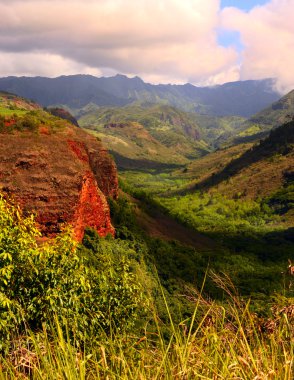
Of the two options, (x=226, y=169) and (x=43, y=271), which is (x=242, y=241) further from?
(x=226, y=169)

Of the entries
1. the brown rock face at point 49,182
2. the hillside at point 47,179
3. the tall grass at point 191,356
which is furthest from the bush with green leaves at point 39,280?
the brown rock face at point 49,182

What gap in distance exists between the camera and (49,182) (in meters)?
33.4

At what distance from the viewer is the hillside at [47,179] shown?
3183 centimetres

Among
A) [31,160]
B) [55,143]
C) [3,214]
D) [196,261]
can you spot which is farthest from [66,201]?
[196,261]

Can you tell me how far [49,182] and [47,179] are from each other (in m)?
0.34

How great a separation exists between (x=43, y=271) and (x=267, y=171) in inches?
6394

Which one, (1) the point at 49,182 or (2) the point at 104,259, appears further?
(1) the point at 49,182

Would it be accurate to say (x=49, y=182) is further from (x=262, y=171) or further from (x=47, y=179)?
Answer: (x=262, y=171)

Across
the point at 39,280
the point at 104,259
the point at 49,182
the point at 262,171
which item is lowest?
the point at 262,171

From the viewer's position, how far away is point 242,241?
9781 cm

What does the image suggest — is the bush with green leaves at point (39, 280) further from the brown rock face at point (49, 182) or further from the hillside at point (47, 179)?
the brown rock face at point (49, 182)

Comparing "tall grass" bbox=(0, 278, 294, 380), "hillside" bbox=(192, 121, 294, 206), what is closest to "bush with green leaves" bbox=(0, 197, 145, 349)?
"tall grass" bbox=(0, 278, 294, 380)

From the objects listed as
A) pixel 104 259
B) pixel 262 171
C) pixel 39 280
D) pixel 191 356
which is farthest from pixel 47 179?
pixel 262 171

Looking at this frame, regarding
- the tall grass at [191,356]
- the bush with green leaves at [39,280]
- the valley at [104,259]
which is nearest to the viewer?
the tall grass at [191,356]
